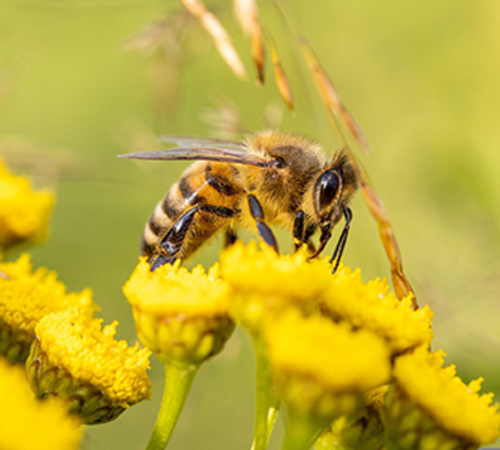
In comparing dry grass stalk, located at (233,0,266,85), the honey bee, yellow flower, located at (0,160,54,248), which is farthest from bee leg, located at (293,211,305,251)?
yellow flower, located at (0,160,54,248)

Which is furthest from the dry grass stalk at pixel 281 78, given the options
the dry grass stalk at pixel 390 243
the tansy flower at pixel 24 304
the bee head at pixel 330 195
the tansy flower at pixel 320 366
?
the tansy flower at pixel 24 304

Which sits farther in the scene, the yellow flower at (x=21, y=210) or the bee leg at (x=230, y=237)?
the yellow flower at (x=21, y=210)

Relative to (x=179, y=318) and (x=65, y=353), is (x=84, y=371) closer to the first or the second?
(x=65, y=353)

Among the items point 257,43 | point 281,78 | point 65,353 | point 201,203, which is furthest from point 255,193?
point 65,353

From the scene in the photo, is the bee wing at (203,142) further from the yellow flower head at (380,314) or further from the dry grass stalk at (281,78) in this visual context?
the yellow flower head at (380,314)

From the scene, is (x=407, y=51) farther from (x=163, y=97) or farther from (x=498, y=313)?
(x=163, y=97)

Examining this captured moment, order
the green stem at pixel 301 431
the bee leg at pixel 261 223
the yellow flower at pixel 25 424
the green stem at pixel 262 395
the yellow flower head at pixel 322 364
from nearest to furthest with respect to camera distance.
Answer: the yellow flower at pixel 25 424, the yellow flower head at pixel 322 364, the green stem at pixel 301 431, the green stem at pixel 262 395, the bee leg at pixel 261 223

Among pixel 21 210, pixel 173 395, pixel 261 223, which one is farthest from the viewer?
pixel 21 210

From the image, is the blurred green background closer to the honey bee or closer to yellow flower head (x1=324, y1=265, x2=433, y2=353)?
the honey bee
